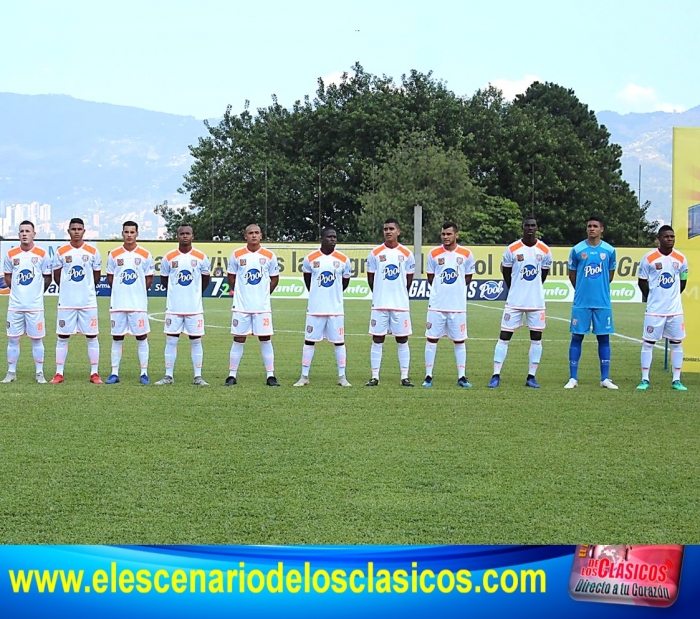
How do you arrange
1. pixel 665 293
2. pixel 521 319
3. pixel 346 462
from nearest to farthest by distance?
pixel 346 462 < pixel 665 293 < pixel 521 319

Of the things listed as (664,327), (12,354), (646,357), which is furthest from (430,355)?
(12,354)

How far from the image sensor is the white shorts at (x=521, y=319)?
10.9 m

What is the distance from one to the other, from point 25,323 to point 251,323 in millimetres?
2603

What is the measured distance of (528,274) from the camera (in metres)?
10.9

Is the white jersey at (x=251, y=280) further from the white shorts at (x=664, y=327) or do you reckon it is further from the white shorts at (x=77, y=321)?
the white shorts at (x=664, y=327)

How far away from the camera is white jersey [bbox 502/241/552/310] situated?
1086cm

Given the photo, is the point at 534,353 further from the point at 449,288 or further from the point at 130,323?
the point at 130,323

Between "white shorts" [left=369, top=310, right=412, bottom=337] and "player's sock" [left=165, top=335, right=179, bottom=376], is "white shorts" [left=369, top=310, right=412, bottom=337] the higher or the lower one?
the higher one

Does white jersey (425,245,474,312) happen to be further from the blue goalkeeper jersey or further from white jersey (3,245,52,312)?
white jersey (3,245,52,312)

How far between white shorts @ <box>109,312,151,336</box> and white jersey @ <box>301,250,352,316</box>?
1.92 meters

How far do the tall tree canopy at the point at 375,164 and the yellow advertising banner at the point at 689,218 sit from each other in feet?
111

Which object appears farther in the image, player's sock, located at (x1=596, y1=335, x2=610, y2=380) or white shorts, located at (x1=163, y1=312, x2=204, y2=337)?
player's sock, located at (x1=596, y1=335, x2=610, y2=380)

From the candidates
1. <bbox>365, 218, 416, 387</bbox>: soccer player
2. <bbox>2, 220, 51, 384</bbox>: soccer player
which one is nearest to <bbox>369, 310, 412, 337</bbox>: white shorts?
<bbox>365, 218, 416, 387</bbox>: soccer player

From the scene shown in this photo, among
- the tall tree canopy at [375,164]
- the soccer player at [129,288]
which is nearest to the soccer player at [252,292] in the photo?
the soccer player at [129,288]
